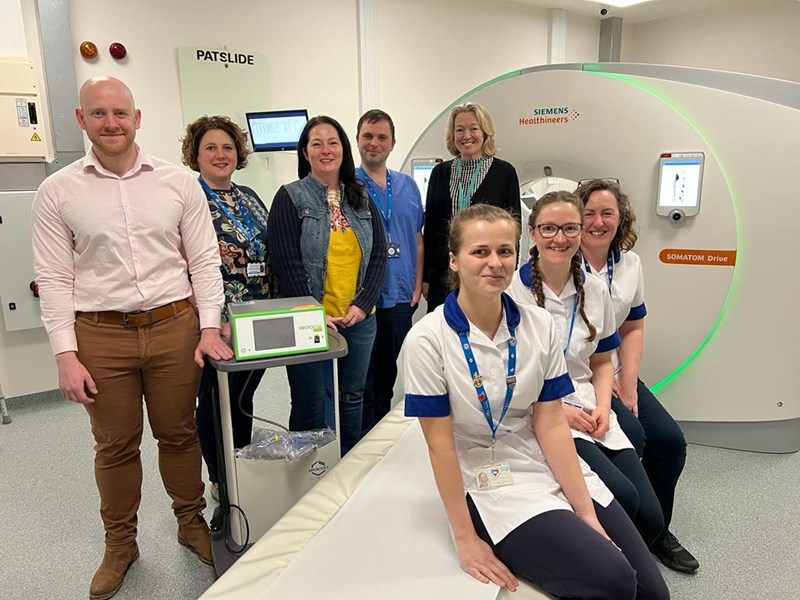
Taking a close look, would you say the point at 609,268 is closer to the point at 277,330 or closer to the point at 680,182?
the point at 680,182

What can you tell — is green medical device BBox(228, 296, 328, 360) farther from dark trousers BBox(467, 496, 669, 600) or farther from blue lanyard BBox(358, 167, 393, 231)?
blue lanyard BBox(358, 167, 393, 231)

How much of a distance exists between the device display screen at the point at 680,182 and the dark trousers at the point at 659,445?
111 centimetres

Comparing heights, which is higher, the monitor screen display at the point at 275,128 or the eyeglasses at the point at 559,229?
the monitor screen display at the point at 275,128

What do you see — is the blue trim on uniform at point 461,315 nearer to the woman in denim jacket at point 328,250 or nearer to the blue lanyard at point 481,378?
the blue lanyard at point 481,378

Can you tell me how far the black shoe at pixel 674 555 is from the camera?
1896 mm

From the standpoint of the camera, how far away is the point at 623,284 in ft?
6.50

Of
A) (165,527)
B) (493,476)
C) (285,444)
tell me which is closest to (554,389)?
(493,476)

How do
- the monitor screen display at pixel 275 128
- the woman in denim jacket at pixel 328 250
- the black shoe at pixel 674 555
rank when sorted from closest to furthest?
the black shoe at pixel 674 555
the woman in denim jacket at pixel 328 250
the monitor screen display at pixel 275 128

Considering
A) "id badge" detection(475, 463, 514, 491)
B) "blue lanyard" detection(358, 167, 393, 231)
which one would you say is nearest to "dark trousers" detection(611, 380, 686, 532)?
"id badge" detection(475, 463, 514, 491)

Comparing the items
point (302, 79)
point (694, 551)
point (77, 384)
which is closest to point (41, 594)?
point (77, 384)

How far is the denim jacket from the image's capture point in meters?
2.03

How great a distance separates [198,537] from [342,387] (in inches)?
28.5

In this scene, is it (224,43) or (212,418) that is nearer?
(212,418)

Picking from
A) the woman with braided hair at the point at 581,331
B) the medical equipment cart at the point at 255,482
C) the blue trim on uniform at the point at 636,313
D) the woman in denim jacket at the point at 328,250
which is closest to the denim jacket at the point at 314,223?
the woman in denim jacket at the point at 328,250
